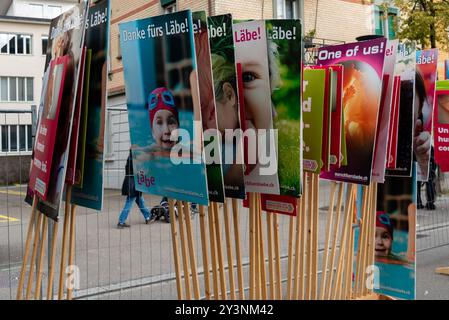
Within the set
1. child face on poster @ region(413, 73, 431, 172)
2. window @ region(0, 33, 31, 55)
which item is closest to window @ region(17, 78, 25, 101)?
window @ region(0, 33, 31, 55)

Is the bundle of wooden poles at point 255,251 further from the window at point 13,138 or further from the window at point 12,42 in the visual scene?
the window at point 12,42

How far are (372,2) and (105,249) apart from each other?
1518 cm

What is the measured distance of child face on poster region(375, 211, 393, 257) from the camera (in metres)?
4.07

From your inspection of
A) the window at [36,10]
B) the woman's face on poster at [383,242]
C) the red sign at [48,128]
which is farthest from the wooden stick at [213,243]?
the window at [36,10]

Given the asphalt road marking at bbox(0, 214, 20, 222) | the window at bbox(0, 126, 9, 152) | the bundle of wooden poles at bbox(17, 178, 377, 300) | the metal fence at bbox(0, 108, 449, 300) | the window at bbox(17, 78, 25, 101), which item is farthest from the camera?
the window at bbox(17, 78, 25, 101)

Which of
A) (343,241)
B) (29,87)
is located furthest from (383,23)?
(29,87)

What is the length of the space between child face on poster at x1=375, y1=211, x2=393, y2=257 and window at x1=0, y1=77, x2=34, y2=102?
104 feet

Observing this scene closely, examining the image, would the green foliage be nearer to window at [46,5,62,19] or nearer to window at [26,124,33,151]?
window at [26,124,33,151]

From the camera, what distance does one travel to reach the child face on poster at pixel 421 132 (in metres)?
4.32

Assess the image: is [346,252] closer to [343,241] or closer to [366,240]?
[366,240]

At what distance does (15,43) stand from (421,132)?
3199 centimetres

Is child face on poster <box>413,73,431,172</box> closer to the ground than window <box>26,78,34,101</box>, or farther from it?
closer to the ground
